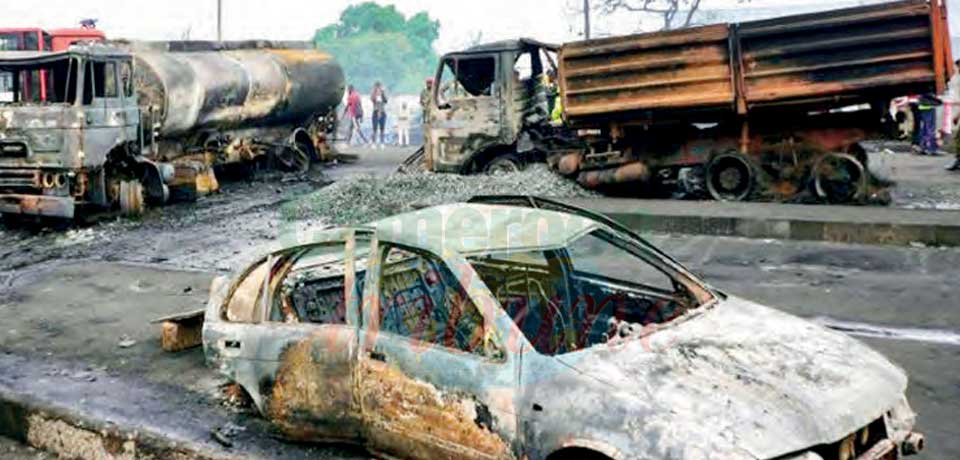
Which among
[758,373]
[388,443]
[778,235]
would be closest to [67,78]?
[778,235]

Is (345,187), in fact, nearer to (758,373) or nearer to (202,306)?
(202,306)

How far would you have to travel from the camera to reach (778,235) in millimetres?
10602

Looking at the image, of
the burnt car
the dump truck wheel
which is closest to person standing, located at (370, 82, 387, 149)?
the dump truck wheel

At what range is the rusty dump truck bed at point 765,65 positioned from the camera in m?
10.9

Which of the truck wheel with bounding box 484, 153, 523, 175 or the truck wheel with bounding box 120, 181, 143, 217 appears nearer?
the truck wheel with bounding box 120, 181, 143, 217

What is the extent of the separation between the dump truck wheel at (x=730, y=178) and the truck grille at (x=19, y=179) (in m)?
8.89

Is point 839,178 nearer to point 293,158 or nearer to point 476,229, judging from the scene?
point 476,229

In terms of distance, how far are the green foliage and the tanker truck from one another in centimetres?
2852

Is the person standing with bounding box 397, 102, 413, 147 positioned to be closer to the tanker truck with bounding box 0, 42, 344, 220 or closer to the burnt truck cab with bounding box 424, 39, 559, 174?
the tanker truck with bounding box 0, 42, 344, 220

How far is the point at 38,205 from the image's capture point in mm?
12398

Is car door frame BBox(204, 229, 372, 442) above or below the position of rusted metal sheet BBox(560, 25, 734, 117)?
below

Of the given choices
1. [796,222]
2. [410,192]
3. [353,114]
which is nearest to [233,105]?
[410,192]

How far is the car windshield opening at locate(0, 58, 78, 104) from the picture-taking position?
12.9 metres

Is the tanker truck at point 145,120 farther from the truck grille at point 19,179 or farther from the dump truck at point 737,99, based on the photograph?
the dump truck at point 737,99
